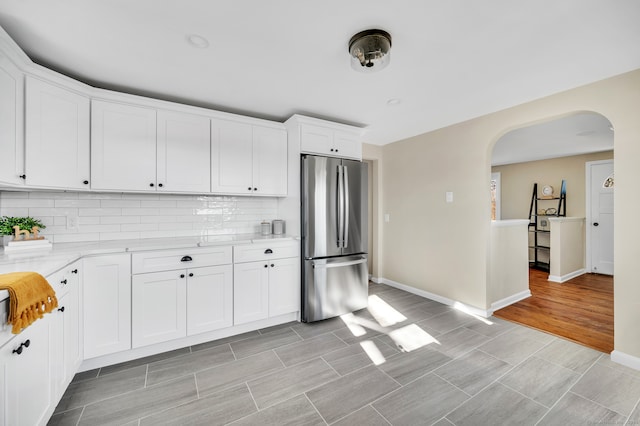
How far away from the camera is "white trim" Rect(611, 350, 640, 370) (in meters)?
2.08

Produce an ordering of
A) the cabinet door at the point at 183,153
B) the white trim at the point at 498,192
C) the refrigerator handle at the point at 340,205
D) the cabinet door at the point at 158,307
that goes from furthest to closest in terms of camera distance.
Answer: the white trim at the point at 498,192 < the refrigerator handle at the point at 340,205 < the cabinet door at the point at 183,153 < the cabinet door at the point at 158,307

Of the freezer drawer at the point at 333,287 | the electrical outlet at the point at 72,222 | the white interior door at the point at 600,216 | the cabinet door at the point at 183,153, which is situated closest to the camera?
the electrical outlet at the point at 72,222

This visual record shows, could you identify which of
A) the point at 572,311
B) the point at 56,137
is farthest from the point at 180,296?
the point at 572,311

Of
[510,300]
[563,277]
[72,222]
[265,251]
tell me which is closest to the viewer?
[72,222]

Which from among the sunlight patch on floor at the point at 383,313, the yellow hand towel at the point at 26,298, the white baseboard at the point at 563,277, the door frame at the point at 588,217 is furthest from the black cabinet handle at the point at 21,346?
the door frame at the point at 588,217

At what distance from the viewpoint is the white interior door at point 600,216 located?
4887 millimetres

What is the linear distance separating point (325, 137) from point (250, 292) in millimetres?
1951

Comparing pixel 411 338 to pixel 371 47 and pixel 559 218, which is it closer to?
pixel 371 47

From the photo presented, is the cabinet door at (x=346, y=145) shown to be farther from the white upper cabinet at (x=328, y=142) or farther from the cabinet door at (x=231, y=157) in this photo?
the cabinet door at (x=231, y=157)

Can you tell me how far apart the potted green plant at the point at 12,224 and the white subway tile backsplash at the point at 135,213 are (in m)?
0.18

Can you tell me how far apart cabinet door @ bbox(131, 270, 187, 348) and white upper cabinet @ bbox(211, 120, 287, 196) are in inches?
39.1

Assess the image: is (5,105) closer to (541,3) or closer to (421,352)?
(541,3)

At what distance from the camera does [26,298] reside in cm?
113

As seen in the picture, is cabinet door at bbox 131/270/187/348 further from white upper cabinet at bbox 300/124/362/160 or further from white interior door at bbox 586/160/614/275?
white interior door at bbox 586/160/614/275
